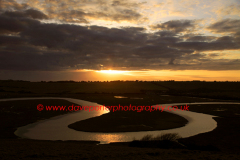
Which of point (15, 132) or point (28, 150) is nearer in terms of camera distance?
point (28, 150)

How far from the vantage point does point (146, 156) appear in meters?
13.0

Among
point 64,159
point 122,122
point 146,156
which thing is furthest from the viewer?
point 122,122

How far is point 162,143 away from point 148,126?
31.9 feet

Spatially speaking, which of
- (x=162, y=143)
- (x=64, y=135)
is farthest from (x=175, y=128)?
(x=64, y=135)

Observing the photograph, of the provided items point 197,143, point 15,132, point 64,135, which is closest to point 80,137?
point 64,135

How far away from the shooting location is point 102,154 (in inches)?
524

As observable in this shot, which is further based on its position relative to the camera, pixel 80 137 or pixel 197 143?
pixel 80 137

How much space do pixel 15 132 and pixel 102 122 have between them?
11.5 meters

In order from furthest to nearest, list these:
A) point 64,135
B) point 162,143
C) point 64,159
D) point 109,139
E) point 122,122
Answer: point 122,122 → point 64,135 → point 109,139 → point 162,143 → point 64,159

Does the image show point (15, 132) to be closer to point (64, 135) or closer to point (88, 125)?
point (64, 135)

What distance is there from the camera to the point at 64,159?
39.3 ft

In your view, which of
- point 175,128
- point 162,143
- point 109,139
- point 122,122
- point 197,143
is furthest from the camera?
point 122,122

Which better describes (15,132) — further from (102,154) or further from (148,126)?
(148,126)

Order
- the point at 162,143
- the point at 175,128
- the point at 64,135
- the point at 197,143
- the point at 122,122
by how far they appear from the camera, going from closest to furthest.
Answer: the point at 162,143
the point at 197,143
the point at 64,135
the point at 175,128
the point at 122,122
